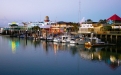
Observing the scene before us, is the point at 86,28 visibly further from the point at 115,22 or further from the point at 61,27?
the point at 61,27

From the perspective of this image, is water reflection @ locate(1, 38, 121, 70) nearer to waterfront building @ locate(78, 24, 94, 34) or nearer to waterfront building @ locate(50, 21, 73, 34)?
waterfront building @ locate(78, 24, 94, 34)

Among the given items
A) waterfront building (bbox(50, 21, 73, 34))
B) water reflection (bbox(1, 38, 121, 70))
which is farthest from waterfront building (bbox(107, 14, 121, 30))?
waterfront building (bbox(50, 21, 73, 34))

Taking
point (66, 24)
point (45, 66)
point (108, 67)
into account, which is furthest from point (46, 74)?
point (66, 24)

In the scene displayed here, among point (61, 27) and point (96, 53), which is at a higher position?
point (61, 27)

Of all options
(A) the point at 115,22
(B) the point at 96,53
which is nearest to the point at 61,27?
(A) the point at 115,22

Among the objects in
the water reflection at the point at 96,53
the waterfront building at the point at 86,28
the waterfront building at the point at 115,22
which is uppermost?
the waterfront building at the point at 115,22

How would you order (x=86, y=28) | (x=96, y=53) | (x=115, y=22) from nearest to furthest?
(x=96, y=53)
(x=115, y=22)
(x=86, y=28)

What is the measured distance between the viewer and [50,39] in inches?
2431

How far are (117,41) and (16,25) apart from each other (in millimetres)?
93744

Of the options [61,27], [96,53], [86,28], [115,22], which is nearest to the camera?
[96,53]

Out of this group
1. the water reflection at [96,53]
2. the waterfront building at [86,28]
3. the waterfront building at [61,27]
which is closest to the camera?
the water reflection at [96,53]

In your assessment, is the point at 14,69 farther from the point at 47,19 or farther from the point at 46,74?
the point at 47,19

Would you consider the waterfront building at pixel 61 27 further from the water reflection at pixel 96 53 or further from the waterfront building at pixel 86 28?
the water reflection at pixel 96 53

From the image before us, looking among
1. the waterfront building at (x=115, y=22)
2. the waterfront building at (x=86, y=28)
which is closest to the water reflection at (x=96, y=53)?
the waterfront building at (x=115, y=22)
